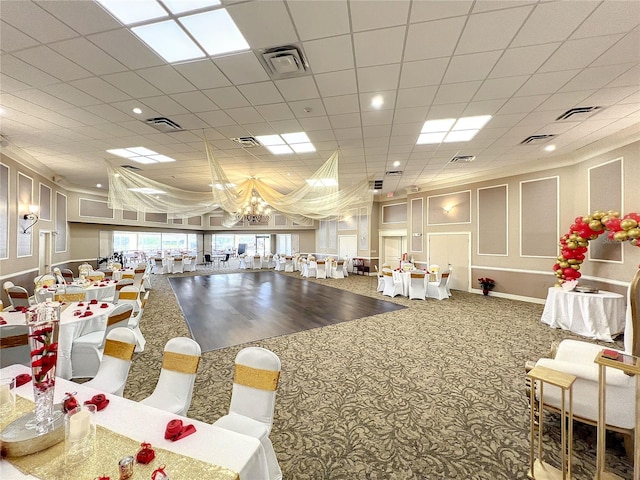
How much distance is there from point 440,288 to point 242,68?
7163 mm

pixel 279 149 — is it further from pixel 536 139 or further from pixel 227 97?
pixel 536 139

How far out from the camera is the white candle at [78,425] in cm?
113

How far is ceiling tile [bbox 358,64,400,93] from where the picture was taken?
3.02 metres

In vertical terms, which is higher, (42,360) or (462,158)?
(462,158)

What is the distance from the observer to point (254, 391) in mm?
1799

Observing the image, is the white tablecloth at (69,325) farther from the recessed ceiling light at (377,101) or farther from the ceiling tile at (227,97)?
the recessed ceiling light at (377,101)

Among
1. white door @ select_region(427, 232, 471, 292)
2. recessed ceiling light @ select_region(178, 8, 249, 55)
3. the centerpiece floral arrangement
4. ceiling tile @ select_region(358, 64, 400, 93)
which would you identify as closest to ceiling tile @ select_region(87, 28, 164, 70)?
recessed ceiling light @ select_region(178, 8, 249, 55)

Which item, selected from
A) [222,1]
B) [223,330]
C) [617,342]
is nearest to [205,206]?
[223,330]

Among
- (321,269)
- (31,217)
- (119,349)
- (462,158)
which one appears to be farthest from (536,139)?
(31,217)

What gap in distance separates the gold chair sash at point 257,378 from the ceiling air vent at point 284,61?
3.01 meters

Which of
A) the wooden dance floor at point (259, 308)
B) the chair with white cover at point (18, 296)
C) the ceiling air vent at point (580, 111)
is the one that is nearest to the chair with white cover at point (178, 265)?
the wooden dance floor at point (259, 308)

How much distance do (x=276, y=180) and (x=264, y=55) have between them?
5.47 m

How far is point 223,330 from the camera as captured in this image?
5.01 metres

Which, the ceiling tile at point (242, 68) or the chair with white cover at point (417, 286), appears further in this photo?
the chair with white cover at point (417, 286)
